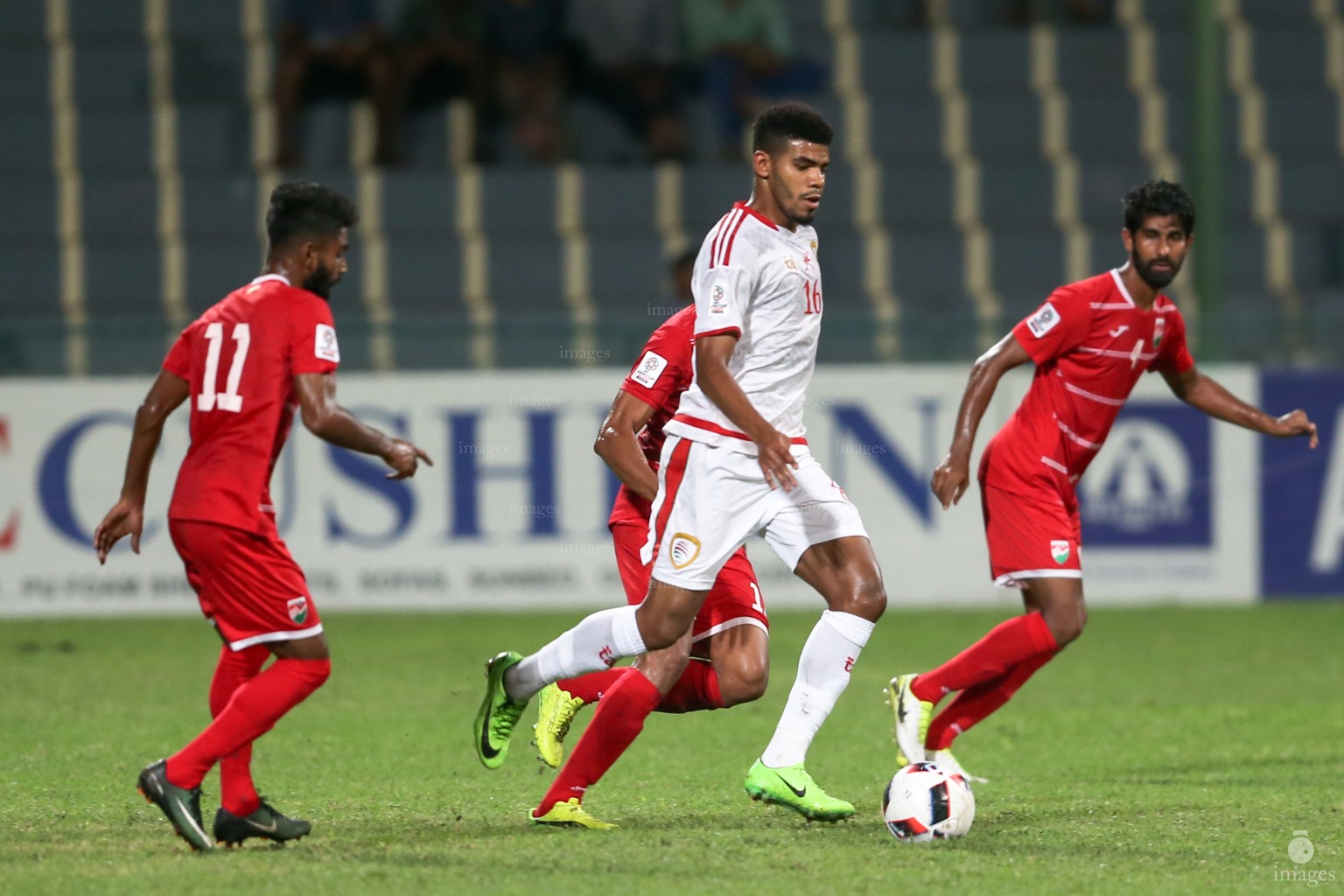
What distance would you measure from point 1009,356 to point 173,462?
6863mm

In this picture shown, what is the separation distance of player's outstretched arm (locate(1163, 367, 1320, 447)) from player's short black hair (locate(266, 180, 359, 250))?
10.2 ft

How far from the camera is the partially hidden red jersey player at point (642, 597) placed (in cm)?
536

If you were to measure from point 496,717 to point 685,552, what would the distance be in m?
1.06

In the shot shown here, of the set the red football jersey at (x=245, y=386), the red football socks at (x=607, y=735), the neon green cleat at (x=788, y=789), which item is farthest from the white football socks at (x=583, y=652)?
the red football jersey at (x=245, y=386)

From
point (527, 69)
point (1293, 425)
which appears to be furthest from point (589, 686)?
point (527, 69)

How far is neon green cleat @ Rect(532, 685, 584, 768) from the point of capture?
233 inches

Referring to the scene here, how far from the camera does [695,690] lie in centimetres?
582

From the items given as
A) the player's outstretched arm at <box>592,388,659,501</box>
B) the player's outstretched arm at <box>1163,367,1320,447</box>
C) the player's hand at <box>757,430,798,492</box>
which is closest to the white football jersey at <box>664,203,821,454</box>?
the player's hand at <box>757,430,798,492</box>

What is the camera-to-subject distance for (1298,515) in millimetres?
12070

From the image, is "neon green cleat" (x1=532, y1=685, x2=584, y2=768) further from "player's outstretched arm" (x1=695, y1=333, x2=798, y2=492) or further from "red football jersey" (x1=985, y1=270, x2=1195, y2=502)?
"red football jersey" (x1=985, y1=270, x2=1195, y2=502)

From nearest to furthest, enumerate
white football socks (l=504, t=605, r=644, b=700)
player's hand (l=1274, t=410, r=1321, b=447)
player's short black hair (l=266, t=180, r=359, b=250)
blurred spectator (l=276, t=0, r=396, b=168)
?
player's short black hair (l=266, t=180, r=359, b=250) → white football socks (l=504, t=605, r=644, b=700) → player's hand (l=1274, t=410, r=1321, b=447) → blurred spectator (l=276, t=0, r=396, b=168)

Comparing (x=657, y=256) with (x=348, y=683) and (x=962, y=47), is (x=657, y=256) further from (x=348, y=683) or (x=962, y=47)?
(x=348, y=683)

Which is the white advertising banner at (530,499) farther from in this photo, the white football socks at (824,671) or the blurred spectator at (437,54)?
the white football socks at (824,671)

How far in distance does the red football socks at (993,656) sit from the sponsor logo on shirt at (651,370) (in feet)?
4.51
